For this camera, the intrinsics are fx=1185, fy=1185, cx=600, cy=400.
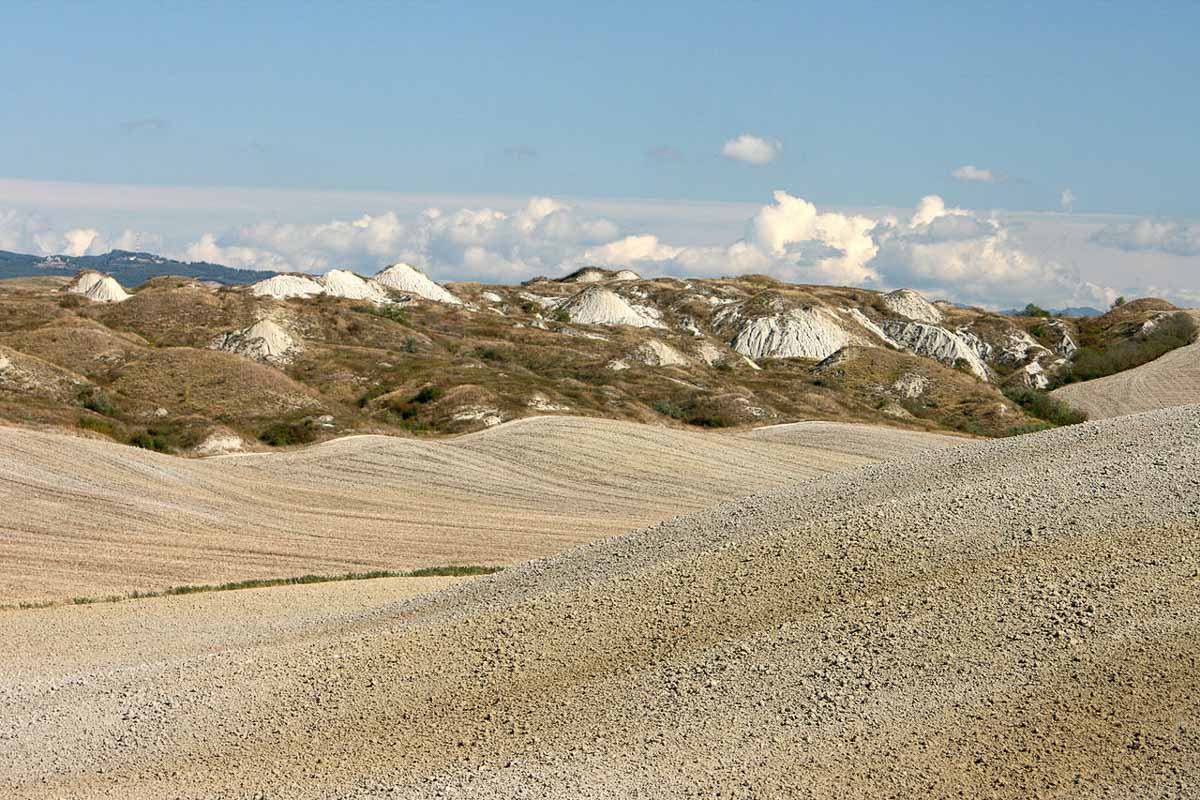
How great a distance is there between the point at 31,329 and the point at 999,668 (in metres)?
72.9

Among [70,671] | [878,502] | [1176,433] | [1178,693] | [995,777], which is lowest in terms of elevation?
[70,671]

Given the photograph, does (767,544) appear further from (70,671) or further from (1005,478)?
(70,671)

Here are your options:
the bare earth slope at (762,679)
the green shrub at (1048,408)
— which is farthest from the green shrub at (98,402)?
the green shrub at (1048,408)

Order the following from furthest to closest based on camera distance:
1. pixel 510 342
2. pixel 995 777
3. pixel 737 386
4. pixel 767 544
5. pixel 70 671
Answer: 1. pixel 510 342
2. pixel 737 386
3. pixel 70 671
4. pixel 767 544
5. pixel 995 777

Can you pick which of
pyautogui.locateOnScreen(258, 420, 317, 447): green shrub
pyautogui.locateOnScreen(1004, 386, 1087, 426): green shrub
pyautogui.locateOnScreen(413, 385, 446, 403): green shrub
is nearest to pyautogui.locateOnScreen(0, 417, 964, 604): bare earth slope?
pyautogui.locateOnScreen(258, 420, 317, 447): green shrub

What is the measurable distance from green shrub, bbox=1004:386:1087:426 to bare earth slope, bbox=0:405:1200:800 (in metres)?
66.4

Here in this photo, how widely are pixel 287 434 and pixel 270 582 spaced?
26346 millimetres

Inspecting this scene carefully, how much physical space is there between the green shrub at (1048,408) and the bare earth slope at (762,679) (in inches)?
2613

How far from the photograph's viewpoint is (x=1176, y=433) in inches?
840

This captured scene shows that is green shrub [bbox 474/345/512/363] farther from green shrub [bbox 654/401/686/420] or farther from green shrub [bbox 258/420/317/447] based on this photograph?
green shrub [bbox 258/420/317/447]

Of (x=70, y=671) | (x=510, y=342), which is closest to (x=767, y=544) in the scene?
(x=70, y=671)

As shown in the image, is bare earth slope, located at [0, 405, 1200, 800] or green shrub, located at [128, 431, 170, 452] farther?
green shrub, located at [128, 431, 170, 452]

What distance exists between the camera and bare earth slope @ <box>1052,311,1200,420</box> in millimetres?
88312

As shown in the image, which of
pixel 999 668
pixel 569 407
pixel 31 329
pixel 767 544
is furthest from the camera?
pixel 31 329
